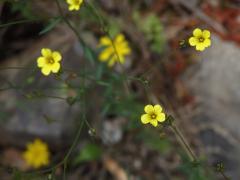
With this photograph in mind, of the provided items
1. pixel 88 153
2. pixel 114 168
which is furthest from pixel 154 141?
pixel 88 153

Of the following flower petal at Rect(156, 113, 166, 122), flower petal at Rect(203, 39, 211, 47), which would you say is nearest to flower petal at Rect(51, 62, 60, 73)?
flower petal at Rect(156, 113, 166, 122)

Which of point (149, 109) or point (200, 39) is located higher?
point (200, 39)

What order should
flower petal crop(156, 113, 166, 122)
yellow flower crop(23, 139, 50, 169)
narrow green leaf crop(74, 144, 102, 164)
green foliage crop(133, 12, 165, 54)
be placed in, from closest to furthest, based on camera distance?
flower petal crop(156, 113, 166, 122)
narrow green leaf crop(74, 144, 102, 164)
yellow flower crop(23, 139, 50, 169)
green foliage crop(133, 12, 165, 54)

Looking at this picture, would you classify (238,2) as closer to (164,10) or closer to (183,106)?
(164,10)

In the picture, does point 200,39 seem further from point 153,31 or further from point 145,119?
point 153,31

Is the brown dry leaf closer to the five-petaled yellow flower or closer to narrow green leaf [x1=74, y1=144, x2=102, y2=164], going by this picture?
narrow green leaf [x1=74, y1=144, x2=102, y2=164]
